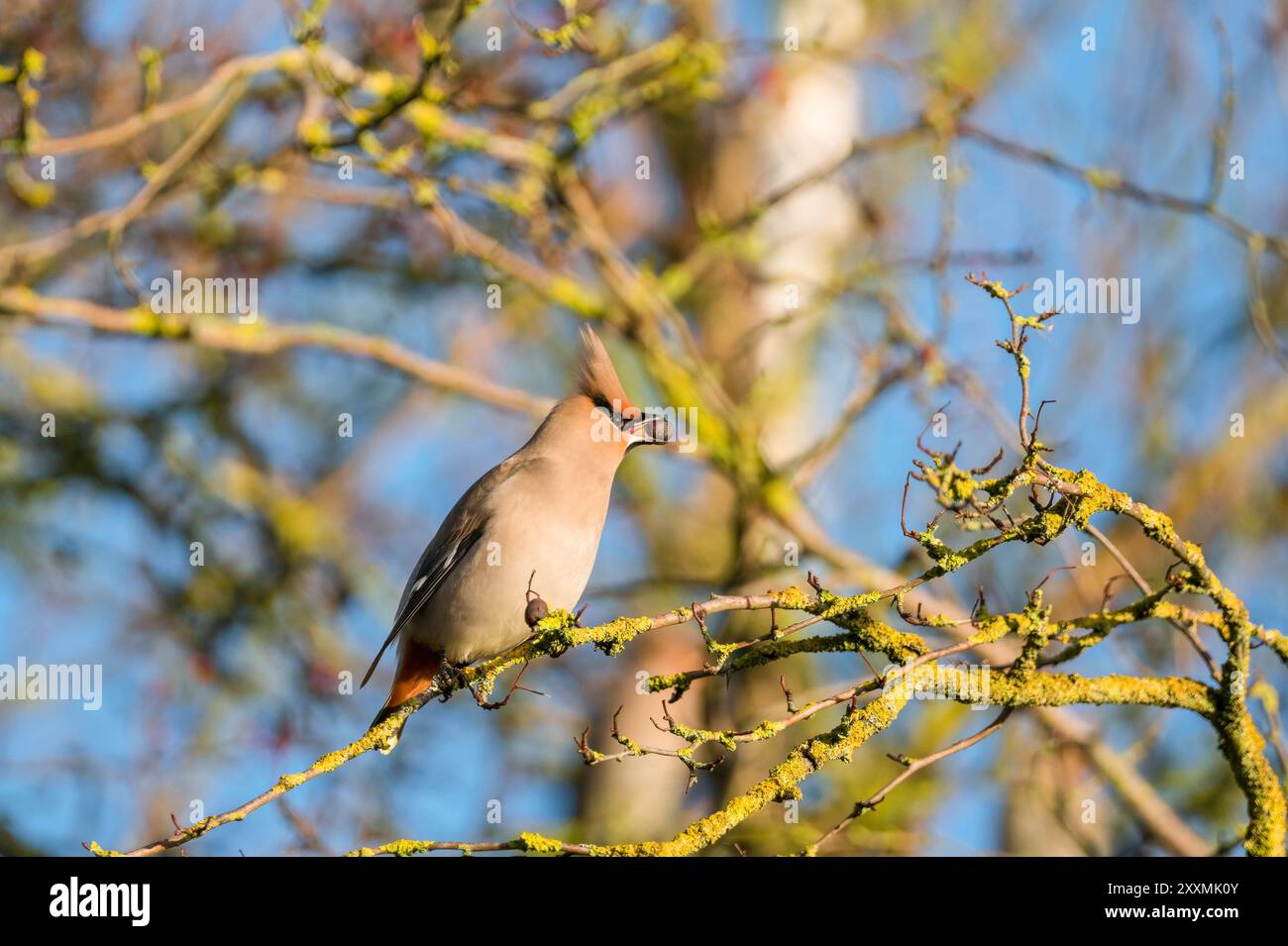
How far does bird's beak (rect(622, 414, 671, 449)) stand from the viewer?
5.26 m

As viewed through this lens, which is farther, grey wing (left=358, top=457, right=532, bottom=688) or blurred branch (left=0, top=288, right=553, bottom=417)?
blurred branch (left=0, top=288, right=553, bottom=417)

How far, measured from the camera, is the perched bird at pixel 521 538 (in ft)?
15.8

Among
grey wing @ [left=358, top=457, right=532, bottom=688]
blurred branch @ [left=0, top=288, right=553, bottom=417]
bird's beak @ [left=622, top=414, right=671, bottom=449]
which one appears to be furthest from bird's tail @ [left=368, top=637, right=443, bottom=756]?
blurred branch @ [left=0, top=288, right=553, bottom=417]

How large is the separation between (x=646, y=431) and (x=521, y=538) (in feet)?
2.38

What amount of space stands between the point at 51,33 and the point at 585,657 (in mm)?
4355

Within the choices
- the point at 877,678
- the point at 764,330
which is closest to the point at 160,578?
the point at 764,330

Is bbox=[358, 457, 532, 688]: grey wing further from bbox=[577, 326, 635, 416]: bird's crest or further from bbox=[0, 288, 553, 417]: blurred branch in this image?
bbox=[0, 288, 553, 417]: blurred branch

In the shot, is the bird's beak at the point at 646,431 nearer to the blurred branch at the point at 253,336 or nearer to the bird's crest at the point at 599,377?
the bird's crest at the point at 599,377

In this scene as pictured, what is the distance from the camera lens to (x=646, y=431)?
5336 mm

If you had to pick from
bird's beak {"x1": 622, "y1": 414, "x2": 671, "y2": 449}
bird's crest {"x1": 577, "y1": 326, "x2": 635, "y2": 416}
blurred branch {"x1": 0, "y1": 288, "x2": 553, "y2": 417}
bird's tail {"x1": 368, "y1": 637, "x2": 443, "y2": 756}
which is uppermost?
blurred branch {"x1": 0, "y1": 288, "x2": 553, "y2": 417}

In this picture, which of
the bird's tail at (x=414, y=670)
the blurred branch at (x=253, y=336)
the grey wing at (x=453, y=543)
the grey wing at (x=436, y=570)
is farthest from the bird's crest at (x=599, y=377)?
the bird's tail at (x=414, y=670)

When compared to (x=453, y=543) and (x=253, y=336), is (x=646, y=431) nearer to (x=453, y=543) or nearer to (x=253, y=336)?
(x=453, y=543)
